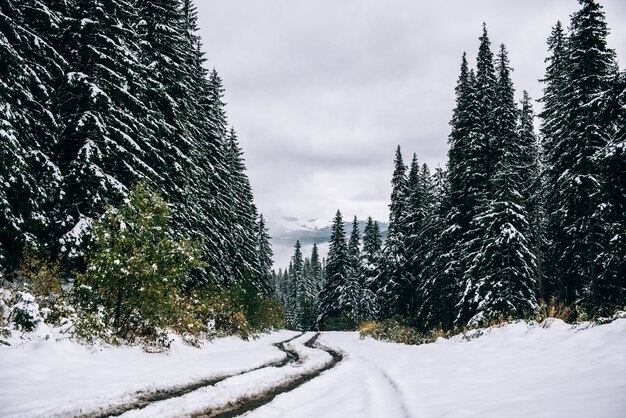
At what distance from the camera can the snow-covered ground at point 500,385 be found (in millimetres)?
3658

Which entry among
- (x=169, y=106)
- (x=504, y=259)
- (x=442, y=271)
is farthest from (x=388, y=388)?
(x=442, y=271)

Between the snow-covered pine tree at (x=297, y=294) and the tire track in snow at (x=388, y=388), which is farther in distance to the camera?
the snow-covered pine tree at (x=297, y=294)

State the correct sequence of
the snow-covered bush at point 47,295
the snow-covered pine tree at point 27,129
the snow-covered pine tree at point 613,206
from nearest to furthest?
the snow-covered bush at point 47,295
the snow-covered pine tree at point 27,129
the snow-covered pine tree at point 613,206

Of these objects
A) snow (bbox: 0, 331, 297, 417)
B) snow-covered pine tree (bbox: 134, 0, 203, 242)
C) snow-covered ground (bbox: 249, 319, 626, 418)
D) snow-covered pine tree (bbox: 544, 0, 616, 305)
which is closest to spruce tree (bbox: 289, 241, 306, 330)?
snow-covered pine tree (bbox: 134, 0, 203, 242)

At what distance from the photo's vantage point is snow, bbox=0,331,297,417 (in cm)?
502

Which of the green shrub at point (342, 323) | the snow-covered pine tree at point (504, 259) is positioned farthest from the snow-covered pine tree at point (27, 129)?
the green shrub at point (342, 323)

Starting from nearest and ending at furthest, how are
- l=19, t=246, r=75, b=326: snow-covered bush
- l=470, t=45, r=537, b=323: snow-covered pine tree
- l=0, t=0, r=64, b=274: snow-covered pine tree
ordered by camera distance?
l=19, t=246, r=75, b=326: snow-covered bush
l=0, t=0, r=64, b=274: snow-covered pine tree
l=470, t=45, r=537, b=323: snow-covered pine tree

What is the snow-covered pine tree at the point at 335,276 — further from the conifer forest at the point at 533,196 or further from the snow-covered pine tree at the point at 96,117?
the snow-covered pine tree at the point at 96,117

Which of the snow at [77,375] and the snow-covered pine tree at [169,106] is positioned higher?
the snow-covered pine tree at [169,106]

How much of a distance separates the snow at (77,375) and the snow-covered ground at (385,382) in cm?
2

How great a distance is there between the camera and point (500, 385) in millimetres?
5320

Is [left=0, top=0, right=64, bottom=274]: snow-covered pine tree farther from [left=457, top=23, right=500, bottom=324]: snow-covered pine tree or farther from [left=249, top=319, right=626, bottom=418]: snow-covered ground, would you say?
[left=457, top=23, right=500, bottom=324]: snow-covered pine tree

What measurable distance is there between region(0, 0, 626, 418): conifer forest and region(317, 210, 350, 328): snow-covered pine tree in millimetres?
23565

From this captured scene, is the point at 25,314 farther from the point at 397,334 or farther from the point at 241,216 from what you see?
the point at 241,216
